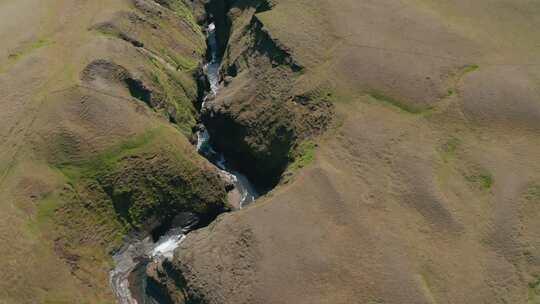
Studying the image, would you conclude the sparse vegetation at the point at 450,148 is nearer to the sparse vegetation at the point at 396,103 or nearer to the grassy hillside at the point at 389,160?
the grassy hillside at the point at 389,160

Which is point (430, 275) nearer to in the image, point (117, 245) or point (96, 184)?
point (117, 245)

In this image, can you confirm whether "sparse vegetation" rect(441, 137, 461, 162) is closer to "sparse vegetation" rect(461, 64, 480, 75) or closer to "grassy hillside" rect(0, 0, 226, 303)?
"sparse vegetation" rect(461, 64, 480, 75)

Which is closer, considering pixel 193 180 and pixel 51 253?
pixel 51 253

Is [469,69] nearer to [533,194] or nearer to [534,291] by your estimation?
[533,194]

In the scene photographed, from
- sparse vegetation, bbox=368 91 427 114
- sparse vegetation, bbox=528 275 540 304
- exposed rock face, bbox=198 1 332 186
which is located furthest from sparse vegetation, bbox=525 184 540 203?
exposed rock face, bbox=198 1 332 186

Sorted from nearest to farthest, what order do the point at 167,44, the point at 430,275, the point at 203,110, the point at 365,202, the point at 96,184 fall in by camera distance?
the point at 430,275 → the point at 365,202 → the point at 96,184 → the point at 203,110 → the point at 167,44

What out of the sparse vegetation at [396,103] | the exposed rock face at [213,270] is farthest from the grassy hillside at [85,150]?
the sparse vegetation at [396,103]

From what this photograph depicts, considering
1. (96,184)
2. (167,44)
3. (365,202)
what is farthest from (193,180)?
(167,44)

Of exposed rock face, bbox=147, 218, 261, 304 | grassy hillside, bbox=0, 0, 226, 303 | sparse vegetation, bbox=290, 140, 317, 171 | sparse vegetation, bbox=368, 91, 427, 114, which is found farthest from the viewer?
sparse vegetation, bbox=368, 91, 427, 114
